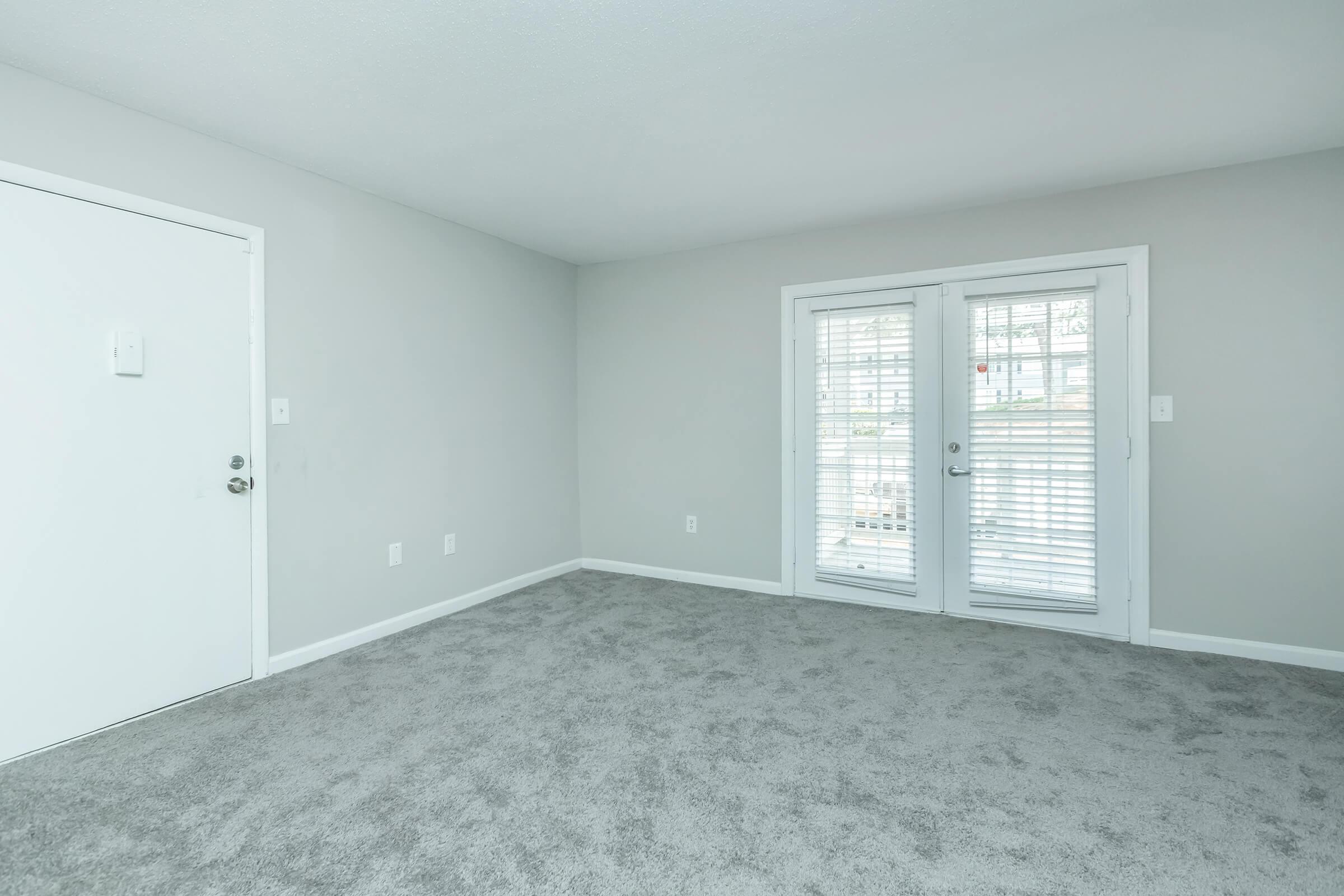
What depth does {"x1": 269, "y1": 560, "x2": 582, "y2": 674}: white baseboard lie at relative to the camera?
10.3ft

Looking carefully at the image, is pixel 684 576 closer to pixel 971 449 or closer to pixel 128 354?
pixel 971 449

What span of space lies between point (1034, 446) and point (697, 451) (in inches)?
82.9

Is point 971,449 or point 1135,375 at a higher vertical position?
point 1135,375

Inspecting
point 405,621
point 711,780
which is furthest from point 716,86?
point 405,621

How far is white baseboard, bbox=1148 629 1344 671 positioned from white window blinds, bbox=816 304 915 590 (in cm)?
126

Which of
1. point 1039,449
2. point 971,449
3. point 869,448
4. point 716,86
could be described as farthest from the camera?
point 869,448

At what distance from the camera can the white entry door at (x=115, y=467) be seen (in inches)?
90.1

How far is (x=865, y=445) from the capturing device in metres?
4.07

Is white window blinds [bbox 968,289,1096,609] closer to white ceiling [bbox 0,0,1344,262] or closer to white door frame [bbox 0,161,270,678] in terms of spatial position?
white ceiling [bbox 0,0,1344,262]

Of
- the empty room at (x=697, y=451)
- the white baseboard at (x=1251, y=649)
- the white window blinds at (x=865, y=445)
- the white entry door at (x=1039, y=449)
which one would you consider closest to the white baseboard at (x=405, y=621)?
the empty room at (x=697, y=451)

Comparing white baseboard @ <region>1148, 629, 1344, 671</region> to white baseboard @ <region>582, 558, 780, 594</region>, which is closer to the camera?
white baseboard @ <region>1148, 629, 1344, 671</region>

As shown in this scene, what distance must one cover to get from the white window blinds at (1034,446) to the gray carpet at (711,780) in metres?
0.50

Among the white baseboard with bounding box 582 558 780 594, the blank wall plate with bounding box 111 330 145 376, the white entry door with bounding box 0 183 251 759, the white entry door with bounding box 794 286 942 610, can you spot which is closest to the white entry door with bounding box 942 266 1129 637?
the white entry door with bounding box 794 286 942 610

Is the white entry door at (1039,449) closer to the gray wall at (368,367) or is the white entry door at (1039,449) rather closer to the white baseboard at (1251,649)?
the white baseboard at (1251,649)
